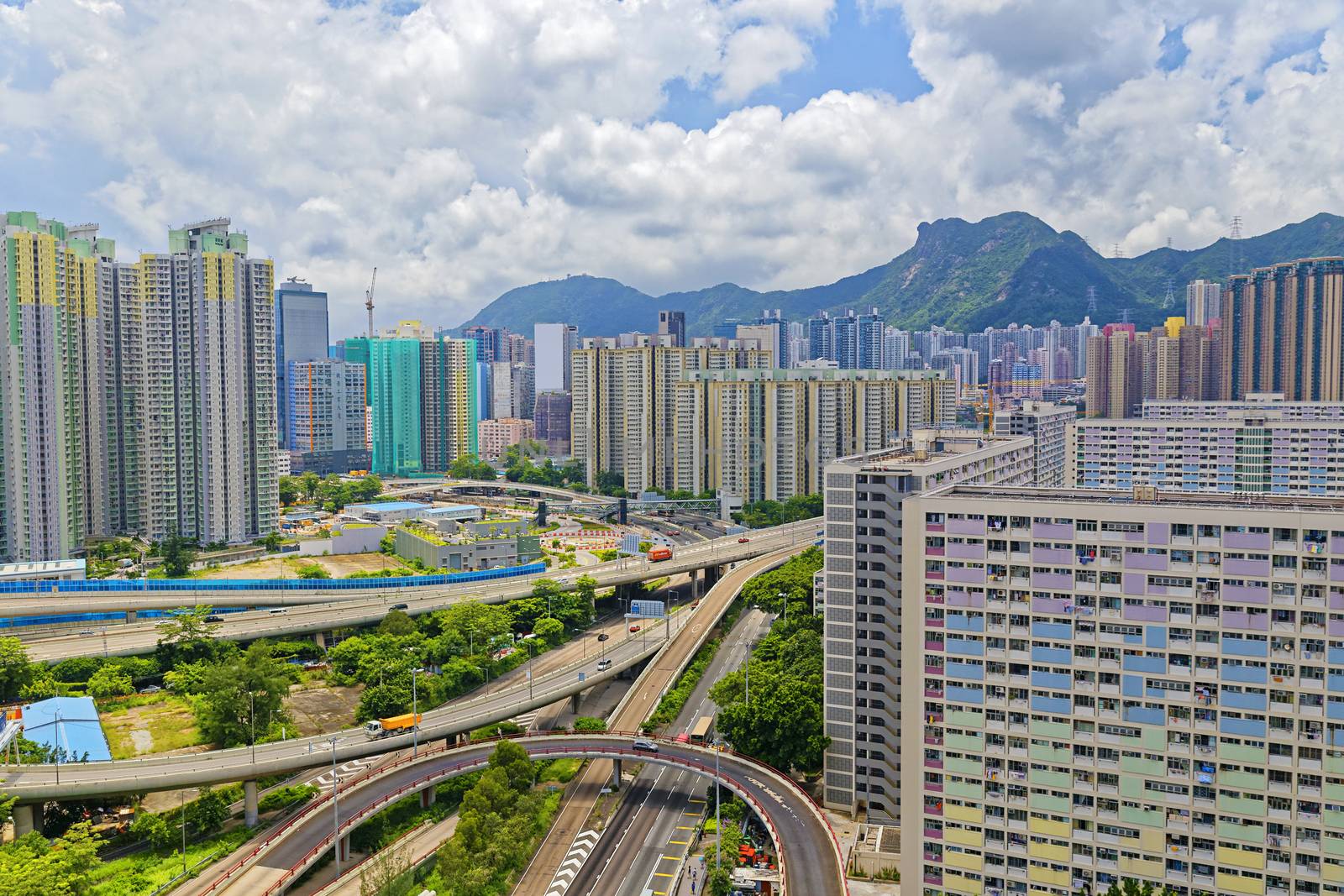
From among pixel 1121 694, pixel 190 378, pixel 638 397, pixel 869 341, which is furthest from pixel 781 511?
pixel 869 341

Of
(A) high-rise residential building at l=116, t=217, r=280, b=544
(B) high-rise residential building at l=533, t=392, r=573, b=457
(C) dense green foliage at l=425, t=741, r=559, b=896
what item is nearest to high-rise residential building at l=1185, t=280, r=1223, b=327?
(B) high-rise residential building at l=533, t=392, r=573, b=457

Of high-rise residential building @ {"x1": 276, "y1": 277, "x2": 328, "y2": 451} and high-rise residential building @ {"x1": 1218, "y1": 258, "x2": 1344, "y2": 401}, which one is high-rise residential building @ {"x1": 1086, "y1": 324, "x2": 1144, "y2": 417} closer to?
high-rise residential building @ {"x1": 1218, "y1": 258, "x2": 1344, "y2": 401}

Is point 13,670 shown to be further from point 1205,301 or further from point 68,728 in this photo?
point 1205,301

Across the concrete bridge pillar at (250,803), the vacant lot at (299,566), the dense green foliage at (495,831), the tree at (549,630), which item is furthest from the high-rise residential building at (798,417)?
the concrete bridge pillar at (250,803)

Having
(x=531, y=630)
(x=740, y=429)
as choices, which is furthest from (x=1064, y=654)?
(x=740, y=429)

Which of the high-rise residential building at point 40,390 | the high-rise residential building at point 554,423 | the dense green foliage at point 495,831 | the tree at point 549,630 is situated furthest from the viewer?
the high-rise residential building at point 554,423

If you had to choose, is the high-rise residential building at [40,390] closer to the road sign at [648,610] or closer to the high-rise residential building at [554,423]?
the road sign at [648,610]

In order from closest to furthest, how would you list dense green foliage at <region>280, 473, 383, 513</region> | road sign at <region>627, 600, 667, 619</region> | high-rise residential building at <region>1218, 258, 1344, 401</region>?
road sign at <region>627, 600, 667, 619</region> < high-rise residential building at <region>1218, 258, 1344, 401</region> < dense green foliage at <region>280, 473, 383, 513</region>

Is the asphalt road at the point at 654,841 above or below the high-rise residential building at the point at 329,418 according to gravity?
below
